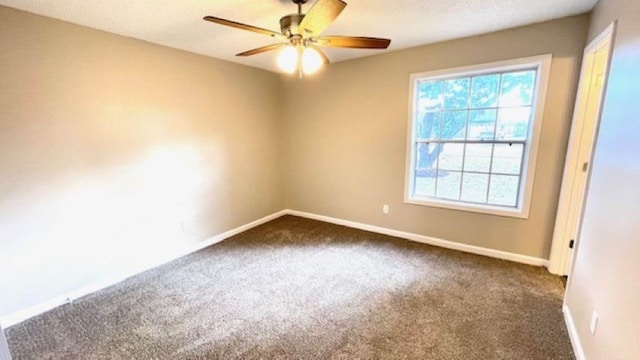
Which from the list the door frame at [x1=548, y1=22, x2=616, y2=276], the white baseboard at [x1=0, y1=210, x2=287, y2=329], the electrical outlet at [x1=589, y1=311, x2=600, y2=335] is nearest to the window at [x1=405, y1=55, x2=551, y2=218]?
the door frame at [x1=548, y1=22, x2=616, y2=276]

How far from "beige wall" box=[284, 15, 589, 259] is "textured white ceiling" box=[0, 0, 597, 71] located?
0.23 metres

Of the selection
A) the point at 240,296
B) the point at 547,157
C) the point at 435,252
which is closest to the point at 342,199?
the point at 435,252

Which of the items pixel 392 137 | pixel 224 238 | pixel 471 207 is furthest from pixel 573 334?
pixel 224 238

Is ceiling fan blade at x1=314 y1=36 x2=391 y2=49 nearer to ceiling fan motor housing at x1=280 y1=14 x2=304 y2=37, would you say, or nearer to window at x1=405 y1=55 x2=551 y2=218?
ceiling fan motor housing at x1=280 y1=14 x2=304 y2=37

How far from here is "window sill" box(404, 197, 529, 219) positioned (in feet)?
9.58

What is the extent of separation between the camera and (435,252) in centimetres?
323

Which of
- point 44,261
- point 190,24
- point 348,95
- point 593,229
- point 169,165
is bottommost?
point 44,261

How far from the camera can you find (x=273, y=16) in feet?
7.45

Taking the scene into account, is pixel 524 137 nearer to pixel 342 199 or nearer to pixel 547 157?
pixel 547 157

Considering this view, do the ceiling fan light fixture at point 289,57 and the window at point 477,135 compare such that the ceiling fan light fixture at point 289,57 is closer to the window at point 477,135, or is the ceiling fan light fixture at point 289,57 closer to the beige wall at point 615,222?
the window at point 477,135

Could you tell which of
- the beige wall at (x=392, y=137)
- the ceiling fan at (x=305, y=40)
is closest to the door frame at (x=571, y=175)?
the beige wall at (x=392, y=137)

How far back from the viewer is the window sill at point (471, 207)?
292 centimetres

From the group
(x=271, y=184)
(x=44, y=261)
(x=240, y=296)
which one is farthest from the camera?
(x=271, y=184)

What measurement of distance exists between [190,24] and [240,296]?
2.37 m
